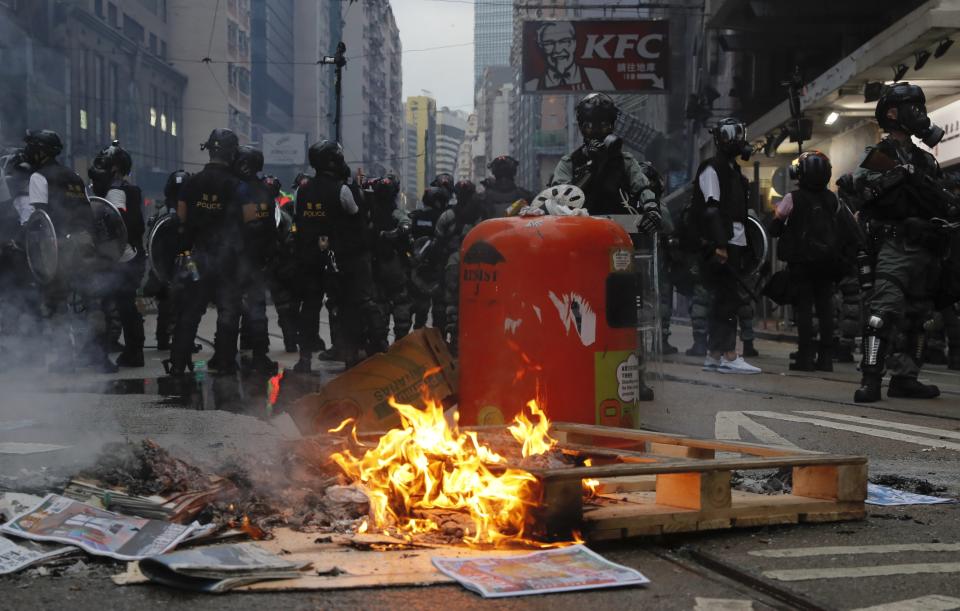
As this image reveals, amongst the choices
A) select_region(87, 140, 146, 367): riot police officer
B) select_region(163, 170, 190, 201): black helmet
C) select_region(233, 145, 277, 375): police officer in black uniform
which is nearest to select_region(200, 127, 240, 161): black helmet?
select_region(233, 145, 277, 375): police officer in black uniform

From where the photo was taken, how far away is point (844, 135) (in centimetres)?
2109

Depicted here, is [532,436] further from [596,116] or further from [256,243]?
[256,243]

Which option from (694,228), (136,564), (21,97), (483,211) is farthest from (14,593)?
(483,211)

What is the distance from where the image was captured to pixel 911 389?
27.0ft

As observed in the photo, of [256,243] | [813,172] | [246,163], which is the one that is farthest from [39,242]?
[813,172]

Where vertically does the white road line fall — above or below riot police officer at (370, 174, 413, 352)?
below

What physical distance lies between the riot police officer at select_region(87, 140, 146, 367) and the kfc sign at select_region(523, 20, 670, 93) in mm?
20488

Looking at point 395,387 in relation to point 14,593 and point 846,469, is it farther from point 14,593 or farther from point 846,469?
point 14,593

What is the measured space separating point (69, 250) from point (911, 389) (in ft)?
20.8

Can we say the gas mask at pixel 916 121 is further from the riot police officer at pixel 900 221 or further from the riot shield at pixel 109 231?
the riot shield at pixel 109 231

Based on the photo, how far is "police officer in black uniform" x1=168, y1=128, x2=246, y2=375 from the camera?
9.12 m

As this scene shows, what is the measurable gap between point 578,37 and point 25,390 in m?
24.8

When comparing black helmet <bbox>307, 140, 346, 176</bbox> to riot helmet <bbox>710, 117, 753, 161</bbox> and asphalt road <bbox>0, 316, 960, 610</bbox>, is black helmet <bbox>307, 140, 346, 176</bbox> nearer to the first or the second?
asphalt road <bbox>0, 316, 960, 610</bbox>

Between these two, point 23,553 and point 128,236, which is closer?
point 23,553
